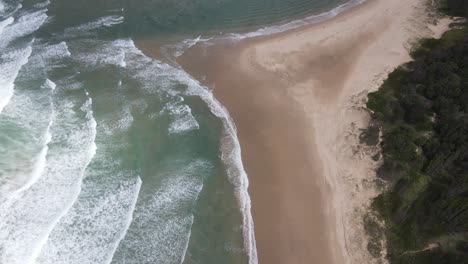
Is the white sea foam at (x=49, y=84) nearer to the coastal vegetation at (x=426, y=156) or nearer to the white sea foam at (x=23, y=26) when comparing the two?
the white sea foam at (x=23, y=26)

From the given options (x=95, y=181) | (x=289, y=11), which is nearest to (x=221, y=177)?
(x=95, y=181)

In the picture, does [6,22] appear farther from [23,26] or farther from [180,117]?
[180,117]

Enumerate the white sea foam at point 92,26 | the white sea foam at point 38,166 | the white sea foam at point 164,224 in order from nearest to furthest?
the white sea foam at point 164,224 < the white sea foam at point 38,166 < the white sea foam at point 92,26

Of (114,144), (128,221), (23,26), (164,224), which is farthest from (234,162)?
(23,26)

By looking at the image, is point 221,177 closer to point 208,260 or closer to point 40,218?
point 208,260

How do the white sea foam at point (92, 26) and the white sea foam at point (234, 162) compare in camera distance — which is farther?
the white sea foam at point (92, 26)

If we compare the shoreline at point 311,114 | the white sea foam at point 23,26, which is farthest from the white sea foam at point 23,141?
the shoreline at point 311,114

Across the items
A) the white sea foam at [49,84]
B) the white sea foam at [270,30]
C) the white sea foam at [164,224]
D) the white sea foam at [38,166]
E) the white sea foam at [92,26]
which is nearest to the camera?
the white sea foam at [164,224]
